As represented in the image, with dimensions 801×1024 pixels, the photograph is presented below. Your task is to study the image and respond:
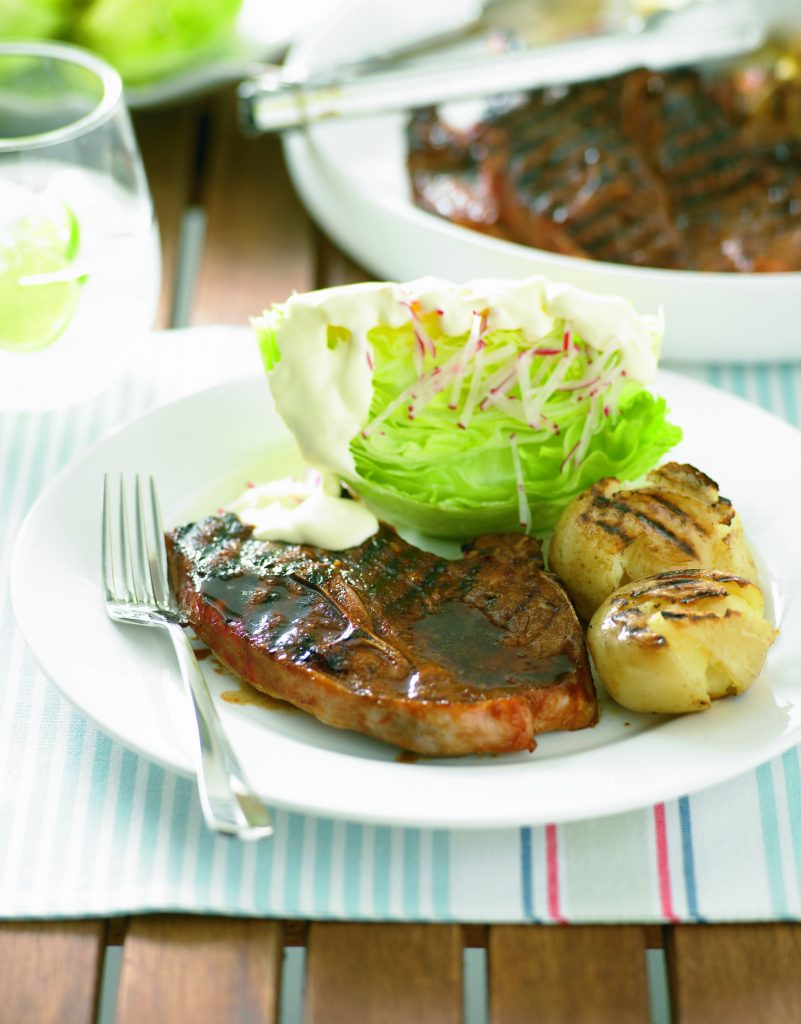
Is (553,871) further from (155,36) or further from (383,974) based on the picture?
(155,36)

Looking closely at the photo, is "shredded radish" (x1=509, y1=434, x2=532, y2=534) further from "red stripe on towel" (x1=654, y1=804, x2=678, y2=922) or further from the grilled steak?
"red stripe on towel" (x1=654, y1=804, x2=678, y2=922)

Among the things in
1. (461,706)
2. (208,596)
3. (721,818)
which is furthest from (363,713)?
(721,818)

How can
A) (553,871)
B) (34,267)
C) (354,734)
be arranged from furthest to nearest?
1. (34,267)
2. (354,734)
3. (553,871)

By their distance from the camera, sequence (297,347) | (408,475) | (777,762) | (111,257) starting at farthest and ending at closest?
(111,257) → (408,475) → (297,347) → (777,762)

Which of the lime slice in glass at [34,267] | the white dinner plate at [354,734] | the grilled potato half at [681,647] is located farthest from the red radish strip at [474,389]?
the lime slice in glass at [34,267]

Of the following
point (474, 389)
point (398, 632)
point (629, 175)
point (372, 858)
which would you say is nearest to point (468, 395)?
point (474, 389)

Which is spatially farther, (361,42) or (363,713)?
(361,42)

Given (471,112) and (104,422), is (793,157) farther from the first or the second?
(104,422)
